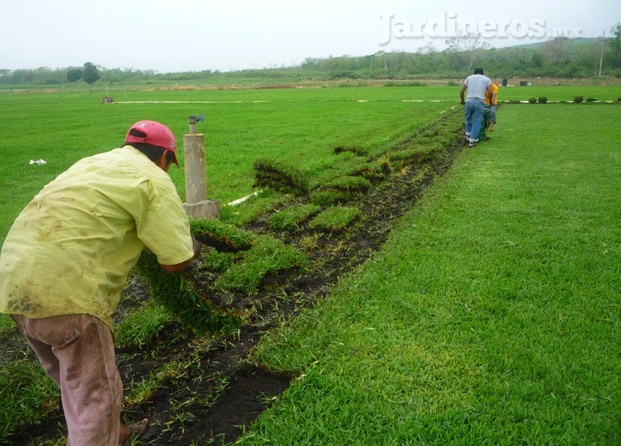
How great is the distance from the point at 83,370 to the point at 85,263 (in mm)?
472

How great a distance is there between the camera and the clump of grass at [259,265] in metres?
4.33

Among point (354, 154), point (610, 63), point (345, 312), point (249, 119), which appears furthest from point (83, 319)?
point (610, 63)

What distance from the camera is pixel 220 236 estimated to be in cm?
474

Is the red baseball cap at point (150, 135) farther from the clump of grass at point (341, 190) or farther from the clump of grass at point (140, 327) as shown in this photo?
the clump of grass at point (341, 190)

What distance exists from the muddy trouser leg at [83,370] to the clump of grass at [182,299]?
32.4 inches

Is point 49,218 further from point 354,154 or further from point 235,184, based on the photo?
point 354,154

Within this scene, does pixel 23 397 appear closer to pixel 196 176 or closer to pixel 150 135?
pixel 150 135

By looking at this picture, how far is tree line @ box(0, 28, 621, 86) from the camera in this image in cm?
6925

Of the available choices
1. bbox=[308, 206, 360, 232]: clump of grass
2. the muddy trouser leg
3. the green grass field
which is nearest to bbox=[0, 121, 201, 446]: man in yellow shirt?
the muddy trouser leg

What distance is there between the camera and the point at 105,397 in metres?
2.20

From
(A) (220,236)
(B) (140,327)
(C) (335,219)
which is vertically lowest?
(B) (140,327)

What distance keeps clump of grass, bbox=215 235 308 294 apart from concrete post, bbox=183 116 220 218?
119 centimetres

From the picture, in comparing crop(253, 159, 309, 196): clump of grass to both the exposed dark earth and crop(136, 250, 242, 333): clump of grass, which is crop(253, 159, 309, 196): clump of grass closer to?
the exposed dark earth

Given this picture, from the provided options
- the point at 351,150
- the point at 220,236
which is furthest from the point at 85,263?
the point at 351,150
